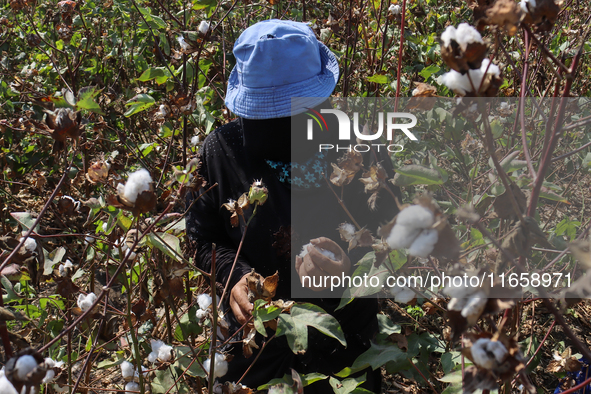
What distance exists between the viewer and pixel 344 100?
1905 mm

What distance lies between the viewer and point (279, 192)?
136 cm

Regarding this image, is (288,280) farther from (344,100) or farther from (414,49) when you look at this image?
(414,49)

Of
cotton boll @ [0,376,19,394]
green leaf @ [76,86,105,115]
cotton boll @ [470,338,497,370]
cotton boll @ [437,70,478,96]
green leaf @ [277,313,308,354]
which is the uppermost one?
cotton boll @ [437,70,478,96]

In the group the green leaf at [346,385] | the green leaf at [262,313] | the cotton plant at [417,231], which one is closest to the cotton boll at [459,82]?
the cotton plant at [417,231]

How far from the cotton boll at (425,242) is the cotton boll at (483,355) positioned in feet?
0.29

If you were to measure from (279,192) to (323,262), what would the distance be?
47 centimetres

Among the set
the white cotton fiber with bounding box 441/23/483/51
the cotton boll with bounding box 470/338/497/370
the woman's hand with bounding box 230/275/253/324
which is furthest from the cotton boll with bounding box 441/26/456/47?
the woman's hand with bounding box 230/275/253/324

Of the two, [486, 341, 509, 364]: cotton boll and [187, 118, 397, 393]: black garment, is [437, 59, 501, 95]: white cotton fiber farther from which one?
[187, 118, 397, 393]: black garment

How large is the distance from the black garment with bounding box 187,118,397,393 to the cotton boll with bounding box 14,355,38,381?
0.81 meters

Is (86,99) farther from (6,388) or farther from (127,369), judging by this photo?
(127,369)

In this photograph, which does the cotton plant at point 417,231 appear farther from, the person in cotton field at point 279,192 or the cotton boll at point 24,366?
the person in cotton field at point 279,192

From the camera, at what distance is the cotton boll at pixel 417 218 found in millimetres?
428

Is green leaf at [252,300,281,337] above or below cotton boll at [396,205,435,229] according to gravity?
below

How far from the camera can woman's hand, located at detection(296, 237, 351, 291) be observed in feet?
3.03
